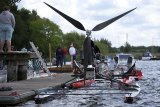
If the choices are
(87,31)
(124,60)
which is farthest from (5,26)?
(124,60)

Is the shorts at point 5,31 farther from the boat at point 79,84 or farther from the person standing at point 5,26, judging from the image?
the boat at point 79,84

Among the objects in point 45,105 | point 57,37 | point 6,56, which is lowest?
point 45,105

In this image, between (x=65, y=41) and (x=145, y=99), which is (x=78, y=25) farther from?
(x=65, y=41)

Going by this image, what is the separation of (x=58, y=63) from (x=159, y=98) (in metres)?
21.3

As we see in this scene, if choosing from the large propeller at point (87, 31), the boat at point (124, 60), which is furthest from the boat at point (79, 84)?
the boat at point (124, 60)

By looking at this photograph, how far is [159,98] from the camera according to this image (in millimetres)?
19672

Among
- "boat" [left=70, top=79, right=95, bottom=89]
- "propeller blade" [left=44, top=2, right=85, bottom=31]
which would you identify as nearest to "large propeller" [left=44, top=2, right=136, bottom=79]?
"propeller blade" [left=44, top=2, right=85, bottom=31]

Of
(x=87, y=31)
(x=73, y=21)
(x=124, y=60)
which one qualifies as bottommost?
(x=124, y=60)

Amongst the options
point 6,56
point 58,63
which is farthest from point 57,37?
point 6,56

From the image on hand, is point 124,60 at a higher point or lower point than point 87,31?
lower

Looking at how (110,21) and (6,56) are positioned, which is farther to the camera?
(6,56)

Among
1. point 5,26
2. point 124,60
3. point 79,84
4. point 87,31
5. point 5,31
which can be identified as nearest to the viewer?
point 87,31

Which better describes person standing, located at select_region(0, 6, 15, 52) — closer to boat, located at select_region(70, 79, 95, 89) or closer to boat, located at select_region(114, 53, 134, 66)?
boat, located at select_region(70, 79, 95, 89)

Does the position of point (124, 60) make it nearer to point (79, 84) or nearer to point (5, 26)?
point (79, 84)
